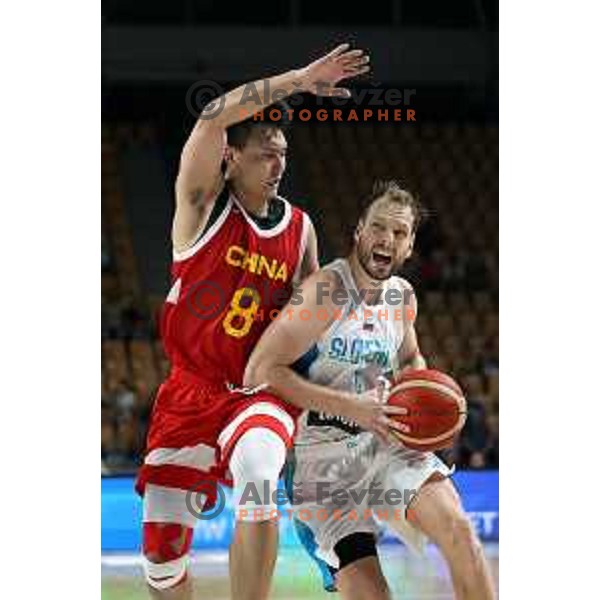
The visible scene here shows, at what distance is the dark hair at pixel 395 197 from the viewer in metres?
4.80

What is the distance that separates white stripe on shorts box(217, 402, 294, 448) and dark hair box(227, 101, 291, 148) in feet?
2.80

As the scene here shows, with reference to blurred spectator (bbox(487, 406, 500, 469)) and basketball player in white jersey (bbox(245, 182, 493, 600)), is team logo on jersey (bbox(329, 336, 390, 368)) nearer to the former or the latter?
basketball player in white jersey (bbox(245, 182, 493, 600))

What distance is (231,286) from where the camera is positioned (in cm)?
472

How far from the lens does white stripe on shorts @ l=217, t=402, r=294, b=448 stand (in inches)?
184

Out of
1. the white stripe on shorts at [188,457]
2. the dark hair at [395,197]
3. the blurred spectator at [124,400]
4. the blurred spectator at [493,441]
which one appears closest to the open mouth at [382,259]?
the dark hair at [395,197]

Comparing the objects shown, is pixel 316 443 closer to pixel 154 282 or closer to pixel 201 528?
pixel 201 528

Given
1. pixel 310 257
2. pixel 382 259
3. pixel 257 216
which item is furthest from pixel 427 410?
pixel 257 216

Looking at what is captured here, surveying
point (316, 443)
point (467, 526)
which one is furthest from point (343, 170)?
point (467, 526)

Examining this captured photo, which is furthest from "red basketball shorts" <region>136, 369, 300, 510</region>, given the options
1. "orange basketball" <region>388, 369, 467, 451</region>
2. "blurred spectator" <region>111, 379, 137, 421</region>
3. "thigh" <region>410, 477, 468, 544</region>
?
"thigh" <region>410, 477, 468, 544</region>

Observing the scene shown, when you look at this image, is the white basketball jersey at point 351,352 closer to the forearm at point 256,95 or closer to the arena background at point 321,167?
the arena background at point 321,167

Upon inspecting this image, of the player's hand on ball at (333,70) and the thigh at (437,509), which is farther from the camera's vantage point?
the player's hand on ball at (333,70)

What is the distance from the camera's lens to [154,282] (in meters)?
5.09

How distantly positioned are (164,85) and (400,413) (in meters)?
1.34
